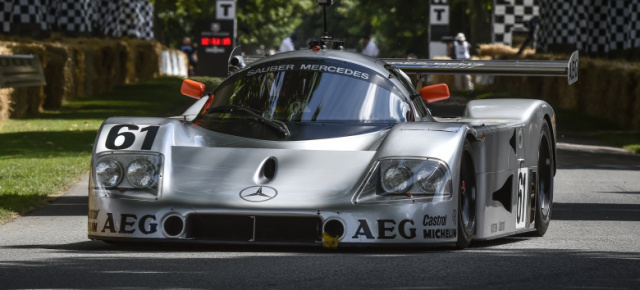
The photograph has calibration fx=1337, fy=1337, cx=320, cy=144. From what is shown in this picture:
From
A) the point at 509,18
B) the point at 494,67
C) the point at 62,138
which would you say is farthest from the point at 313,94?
the point at 509,18

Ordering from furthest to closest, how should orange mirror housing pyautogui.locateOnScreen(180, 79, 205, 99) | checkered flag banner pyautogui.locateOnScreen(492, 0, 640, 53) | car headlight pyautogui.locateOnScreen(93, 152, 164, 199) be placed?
checkered flag banner pyautogui.locateOnScreen(492, 0, 640, 53)
orange mirror housing pyautogui.locateOnScreen(180, 79, 205, 99)
car headlight pyautogui.locateOnScreen(93, 152, 164, 199)

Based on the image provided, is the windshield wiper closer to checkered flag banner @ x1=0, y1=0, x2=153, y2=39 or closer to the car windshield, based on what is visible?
the car windshield

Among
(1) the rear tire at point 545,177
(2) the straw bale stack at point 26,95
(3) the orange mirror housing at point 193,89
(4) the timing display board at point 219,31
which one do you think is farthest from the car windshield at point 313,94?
(4) the timing display board at point 219,31

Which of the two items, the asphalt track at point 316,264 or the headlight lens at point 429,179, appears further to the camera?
the headlight lens at point 429,179

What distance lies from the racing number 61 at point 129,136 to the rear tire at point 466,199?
167cm

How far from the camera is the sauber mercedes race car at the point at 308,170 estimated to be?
6.75 meters

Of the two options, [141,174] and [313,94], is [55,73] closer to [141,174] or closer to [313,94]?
[313,94]

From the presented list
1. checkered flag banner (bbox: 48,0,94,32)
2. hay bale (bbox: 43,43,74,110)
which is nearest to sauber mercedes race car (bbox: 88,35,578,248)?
hay bale (bbox: 43,43,74,110)

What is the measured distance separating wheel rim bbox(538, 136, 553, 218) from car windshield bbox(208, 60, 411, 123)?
1.45 meters

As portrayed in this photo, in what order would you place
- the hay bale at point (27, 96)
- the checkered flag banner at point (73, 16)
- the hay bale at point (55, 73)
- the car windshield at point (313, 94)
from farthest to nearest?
the checkered flag banner at point (73, 16) → the hay bale at point (55, 73) → the hay bale at point (27, 96) → the car windshield at point (313, 94)

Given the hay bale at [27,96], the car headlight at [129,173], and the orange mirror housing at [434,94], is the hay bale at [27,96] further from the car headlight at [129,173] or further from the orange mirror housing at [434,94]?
the car headlight at [129,173]

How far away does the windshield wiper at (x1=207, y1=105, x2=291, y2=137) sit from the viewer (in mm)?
7441

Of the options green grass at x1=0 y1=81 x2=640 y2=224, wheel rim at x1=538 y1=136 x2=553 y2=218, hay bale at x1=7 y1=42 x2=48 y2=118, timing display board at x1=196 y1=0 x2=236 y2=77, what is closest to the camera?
wheel rim at x1=538 y1=136 x2=553 y2=218

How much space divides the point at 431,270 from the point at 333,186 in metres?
0.95
